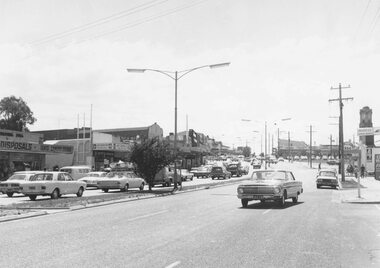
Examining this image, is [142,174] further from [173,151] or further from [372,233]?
[372,233]

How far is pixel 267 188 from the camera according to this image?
826 inches

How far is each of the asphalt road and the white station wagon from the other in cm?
799

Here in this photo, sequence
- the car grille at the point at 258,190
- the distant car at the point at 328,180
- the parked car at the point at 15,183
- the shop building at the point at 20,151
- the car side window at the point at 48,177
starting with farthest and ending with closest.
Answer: the shop building at the point at 20,151
the distant car at the point at 328,180
the parked car at the point at 15,183
the car side window at the point at 48,177
the car grille at the point at 258,190

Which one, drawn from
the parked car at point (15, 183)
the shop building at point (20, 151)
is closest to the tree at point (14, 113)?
the shop building at point (20, 151)

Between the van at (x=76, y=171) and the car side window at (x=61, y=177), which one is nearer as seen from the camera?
the car side window at (x=61, y=177)

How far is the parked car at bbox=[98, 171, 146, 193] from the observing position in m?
33.2

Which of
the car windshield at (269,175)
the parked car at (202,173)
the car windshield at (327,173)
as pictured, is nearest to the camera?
the car windshield at (269,175)

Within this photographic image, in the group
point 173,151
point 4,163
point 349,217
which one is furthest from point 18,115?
point 349,217

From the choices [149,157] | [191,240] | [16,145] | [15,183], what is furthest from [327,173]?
[191,240]

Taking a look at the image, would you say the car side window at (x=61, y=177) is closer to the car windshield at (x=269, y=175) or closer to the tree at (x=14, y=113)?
the car windshield at (x=269, y=175)

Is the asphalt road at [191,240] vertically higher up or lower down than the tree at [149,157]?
lower down

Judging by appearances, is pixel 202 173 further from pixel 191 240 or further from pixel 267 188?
pixel 191 240

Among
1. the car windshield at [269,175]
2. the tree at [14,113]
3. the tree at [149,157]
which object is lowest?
the car windshield at [269,175]

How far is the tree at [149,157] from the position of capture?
33625 millimetres
